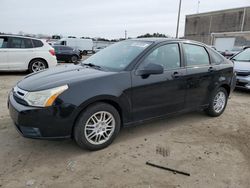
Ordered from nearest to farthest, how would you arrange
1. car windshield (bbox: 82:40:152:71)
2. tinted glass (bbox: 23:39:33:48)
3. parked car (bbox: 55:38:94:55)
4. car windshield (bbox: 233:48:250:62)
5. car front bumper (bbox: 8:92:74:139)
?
car front bumper (bbox: 8:92:74:139) < car windshield (bbox: 82:40:152:71) < car windshield (bbox: 233:48:250:62) < tinted glass (bbox: 23:39:33:48) < parked car (bbox: 55:38:94:55)

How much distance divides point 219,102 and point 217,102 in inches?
2.9

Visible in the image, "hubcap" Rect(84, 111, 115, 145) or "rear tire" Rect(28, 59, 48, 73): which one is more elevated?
"rear tire" Rect(28, 59, 48, 73)

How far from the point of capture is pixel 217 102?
15.5 ft

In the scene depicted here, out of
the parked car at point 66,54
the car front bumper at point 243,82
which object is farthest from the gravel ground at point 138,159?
the parked car at point 66,54

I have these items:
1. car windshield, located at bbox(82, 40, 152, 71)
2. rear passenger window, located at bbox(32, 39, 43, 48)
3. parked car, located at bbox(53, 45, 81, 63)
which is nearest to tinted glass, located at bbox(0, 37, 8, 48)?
rear passenger window, located at bbox(32, 39, 43, 48)

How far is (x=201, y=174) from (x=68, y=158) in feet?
5.65

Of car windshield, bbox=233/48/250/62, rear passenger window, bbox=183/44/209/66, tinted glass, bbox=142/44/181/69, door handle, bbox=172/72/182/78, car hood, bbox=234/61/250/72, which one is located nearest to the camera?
tinted glass, bbox=142/44/181/69

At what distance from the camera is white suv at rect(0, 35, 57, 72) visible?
8484 mm

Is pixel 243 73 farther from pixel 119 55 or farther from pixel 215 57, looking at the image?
pixel 119 55

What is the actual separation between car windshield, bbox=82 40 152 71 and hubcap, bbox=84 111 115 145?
75cm

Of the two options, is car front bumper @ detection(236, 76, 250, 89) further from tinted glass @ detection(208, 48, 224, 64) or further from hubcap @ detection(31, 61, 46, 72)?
hubcap @ detection(31, 61, 46, 72)

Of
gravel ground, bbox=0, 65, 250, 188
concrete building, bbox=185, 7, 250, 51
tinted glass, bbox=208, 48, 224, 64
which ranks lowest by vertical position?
gravel ground, bbox=0, 65, 250, 188

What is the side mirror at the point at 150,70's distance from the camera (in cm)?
331

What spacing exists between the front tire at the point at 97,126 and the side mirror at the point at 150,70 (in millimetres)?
699
